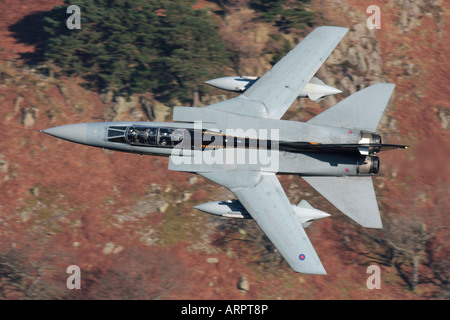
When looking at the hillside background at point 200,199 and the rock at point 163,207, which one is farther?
the rock at point 163,207

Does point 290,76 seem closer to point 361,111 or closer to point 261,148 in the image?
A: point 361,111

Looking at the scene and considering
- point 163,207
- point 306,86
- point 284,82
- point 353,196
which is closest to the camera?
point 353,196

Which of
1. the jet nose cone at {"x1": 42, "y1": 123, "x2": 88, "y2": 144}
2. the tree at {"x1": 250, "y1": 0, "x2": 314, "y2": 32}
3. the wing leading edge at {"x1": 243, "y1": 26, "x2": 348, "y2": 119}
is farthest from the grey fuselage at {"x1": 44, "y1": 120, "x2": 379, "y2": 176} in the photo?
the tree at {"x1": 250, "y1": 0, "x2": 314, "y2": 32}

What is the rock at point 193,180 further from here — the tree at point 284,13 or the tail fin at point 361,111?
the tree at point 284,13

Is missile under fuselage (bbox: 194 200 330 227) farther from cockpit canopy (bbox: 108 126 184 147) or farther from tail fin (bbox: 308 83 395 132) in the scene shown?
tail fin (bbox: 308 83 395 132)

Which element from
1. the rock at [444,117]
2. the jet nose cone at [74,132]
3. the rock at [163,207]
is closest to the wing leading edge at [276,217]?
the jet nose cone at [74,132]

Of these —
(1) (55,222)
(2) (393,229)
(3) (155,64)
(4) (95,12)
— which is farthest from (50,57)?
(2) (393,229)

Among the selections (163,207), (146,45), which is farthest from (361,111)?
(146,45)
